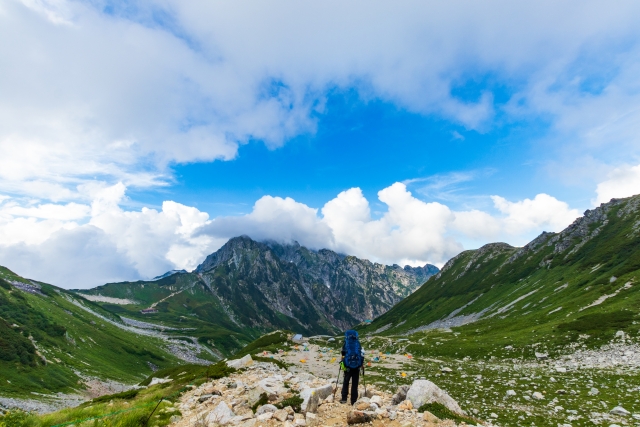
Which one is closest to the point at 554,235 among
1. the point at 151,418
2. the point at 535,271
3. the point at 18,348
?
the point at 535,271

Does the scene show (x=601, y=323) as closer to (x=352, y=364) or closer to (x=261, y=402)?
(x=352, y=364)

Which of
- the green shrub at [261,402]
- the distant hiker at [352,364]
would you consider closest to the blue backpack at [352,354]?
the distant hiker at [352,364]

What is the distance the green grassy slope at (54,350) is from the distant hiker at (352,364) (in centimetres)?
7457

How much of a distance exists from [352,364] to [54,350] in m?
127

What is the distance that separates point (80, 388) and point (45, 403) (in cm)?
2798

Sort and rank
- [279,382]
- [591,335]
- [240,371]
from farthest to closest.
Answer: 1. [591,335]
2. [240,371]
3. [279,382]

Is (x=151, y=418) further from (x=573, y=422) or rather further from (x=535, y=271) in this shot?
(x=535, y=271)

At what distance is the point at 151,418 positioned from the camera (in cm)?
1447

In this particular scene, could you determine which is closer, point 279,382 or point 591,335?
point 279,382

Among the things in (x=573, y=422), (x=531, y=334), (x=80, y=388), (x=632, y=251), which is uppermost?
(x=632, y=251)

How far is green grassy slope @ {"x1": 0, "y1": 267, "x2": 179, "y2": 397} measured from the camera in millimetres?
71562

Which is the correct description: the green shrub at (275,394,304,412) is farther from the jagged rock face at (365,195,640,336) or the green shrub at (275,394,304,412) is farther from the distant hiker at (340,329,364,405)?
the jagged rock face at (365,195,640,336)

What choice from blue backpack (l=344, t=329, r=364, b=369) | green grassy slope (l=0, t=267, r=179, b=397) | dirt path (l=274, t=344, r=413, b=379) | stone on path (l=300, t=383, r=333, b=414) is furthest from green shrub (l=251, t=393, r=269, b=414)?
green grassy slope (l=0, t=267, r=179, b=397)

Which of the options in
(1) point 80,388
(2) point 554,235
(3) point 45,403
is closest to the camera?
(3) point 45,403
